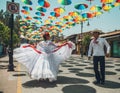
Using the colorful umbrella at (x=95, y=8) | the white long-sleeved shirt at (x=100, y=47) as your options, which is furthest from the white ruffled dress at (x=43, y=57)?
the colorful umbrella at (x=95, y=8)

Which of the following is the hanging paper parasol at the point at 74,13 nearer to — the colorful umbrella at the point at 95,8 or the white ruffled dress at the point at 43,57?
the colorful umbrella at the point at 95,8

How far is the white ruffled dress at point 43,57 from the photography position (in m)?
7.79

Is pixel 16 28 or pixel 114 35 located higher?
pixel 16 28

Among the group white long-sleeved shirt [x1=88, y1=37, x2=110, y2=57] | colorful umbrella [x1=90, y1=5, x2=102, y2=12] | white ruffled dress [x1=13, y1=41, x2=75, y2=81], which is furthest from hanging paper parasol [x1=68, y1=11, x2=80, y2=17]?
white long-sleeved shirt [x1=88, y1=37, x2=110, y2=57]

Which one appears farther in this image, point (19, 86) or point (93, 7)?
point (93, 7)

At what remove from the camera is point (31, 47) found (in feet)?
29.0

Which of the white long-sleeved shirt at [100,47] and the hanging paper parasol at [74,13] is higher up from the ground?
the hanging paper parasol at [74,13]

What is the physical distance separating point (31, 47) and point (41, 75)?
1.61 meters

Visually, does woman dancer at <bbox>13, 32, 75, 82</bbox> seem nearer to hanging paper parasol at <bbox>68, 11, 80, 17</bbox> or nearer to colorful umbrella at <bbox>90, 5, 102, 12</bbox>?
colorful umbrella at <bbox>90, 5, 102, 12</bbox>

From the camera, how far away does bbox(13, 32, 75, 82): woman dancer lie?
307 inches

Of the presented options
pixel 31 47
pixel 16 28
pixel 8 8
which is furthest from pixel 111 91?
pixel 16 28

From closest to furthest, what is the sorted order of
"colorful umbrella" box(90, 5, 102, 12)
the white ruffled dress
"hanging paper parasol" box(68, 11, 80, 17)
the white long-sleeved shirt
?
the white ruffled dress < the white long-sleeved shirt < "colorful umbrella" box(90, 5, 102, 12) < "hanging paper parasol" box(68, 11, 80, 17)

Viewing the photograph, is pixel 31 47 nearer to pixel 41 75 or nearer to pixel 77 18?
pixel 41 75

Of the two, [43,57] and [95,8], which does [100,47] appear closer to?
[43,57]
